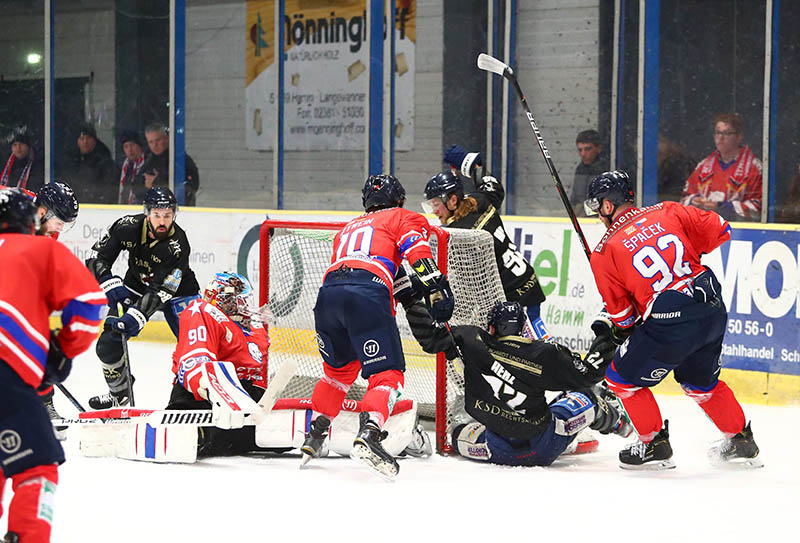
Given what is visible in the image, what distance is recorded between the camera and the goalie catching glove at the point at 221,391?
402 centimetres

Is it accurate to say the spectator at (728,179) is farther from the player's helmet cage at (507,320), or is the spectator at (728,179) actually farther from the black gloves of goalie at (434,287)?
the black gloves of goalie at (434,287)

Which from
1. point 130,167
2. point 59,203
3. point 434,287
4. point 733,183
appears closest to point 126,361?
point 59,203

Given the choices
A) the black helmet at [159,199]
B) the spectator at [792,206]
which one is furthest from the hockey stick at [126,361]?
the spectator at [792,206]

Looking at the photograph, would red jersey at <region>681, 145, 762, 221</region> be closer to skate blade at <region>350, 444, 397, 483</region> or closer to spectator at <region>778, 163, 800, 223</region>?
spectator at <region>778, 163, 800, 223</region>

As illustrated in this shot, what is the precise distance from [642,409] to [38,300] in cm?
245

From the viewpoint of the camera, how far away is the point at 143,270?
207 inches

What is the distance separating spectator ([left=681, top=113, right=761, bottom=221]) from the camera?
668cm

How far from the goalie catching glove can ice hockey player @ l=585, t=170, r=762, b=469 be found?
4.50 feet

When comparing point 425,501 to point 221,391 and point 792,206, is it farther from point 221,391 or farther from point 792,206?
point 792,206

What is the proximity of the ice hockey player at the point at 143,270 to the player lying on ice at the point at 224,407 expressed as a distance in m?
0.75

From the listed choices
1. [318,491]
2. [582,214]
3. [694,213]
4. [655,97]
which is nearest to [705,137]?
[655,97]

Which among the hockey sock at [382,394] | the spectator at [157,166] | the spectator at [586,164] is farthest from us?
the spectator at [157,166]

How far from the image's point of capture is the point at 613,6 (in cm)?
745

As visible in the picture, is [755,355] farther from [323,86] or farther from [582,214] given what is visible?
[323,86]
